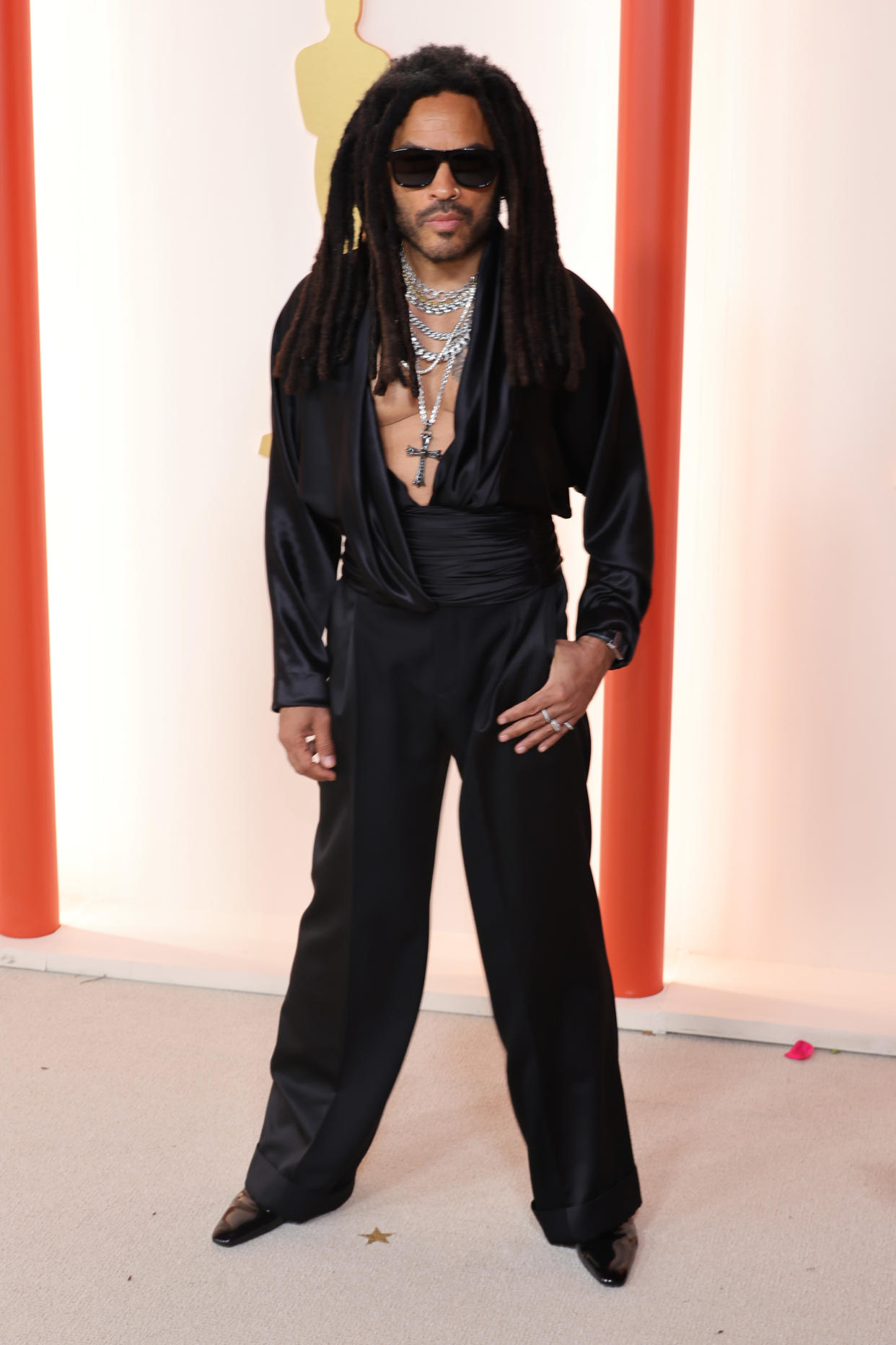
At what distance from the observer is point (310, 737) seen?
203 centimetres

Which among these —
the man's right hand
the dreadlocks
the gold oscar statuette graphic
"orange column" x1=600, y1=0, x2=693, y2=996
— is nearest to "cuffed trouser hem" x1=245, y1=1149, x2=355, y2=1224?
the man's right hand

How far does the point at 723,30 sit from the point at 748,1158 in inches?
85.2

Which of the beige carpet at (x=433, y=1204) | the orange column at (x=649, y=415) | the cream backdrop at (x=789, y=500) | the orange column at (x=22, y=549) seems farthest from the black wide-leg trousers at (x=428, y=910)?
the orange column at (x=22, y=549)

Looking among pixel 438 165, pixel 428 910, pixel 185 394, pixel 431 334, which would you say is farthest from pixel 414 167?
pixel 185 394

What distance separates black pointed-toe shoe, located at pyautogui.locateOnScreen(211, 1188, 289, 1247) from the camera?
2.05 m

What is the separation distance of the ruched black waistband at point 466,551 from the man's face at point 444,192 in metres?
0.36

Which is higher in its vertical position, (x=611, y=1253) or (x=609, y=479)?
(x=609, y=479)

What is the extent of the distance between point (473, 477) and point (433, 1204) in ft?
3.95

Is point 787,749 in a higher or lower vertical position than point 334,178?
lower

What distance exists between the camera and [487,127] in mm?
1805

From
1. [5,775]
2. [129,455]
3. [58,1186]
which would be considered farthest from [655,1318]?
[129,455]

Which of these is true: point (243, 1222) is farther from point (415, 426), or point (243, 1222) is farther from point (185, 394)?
point (185, 394)

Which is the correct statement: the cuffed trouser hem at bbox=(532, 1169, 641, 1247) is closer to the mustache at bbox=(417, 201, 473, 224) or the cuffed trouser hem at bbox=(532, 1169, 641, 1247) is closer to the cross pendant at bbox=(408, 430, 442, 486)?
the cross pendant at bbox=(408, 430, 442, 486)

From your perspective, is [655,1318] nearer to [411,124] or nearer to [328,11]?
[411,124]
